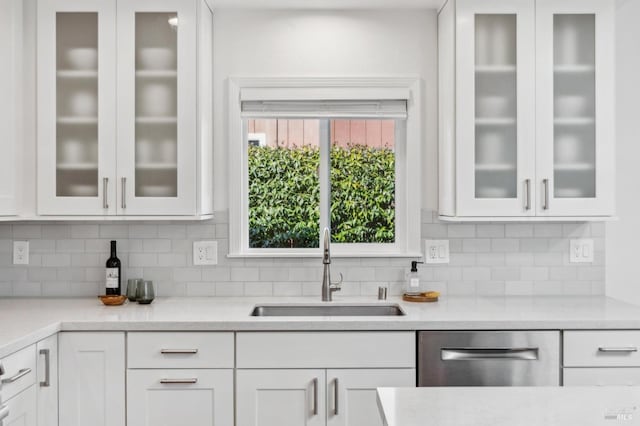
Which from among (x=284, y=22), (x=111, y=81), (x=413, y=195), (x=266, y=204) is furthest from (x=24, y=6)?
(x=413, y=195)

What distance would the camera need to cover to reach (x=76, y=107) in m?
2.71

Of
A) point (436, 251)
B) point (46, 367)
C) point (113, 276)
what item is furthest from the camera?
point (436, 251)

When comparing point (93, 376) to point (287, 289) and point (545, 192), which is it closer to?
point (287, 289)

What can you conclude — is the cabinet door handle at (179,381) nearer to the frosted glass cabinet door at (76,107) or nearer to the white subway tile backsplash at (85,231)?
the frosted glass cabinet door at (76,107)

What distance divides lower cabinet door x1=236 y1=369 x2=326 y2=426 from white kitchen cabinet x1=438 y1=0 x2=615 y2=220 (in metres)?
1.10

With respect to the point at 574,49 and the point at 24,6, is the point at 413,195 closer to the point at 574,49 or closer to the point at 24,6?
the point at 574,49

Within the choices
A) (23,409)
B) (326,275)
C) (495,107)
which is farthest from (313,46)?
(23,409)

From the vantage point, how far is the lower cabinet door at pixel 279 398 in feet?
7.88

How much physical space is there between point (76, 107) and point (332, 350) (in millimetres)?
1651

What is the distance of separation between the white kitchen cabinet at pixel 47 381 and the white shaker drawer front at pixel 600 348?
6.95 ft

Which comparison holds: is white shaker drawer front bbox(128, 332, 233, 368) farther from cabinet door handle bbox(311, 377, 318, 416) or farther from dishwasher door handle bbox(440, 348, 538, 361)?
dishwasher door handle bbox(440, 348, 538, 361)

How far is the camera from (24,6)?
270cm

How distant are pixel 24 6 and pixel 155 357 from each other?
1763 mm

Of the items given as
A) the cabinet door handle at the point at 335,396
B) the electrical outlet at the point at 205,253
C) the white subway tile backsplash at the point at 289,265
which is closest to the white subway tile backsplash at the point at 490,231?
the white subway tile backsplash at the point at 289,265
